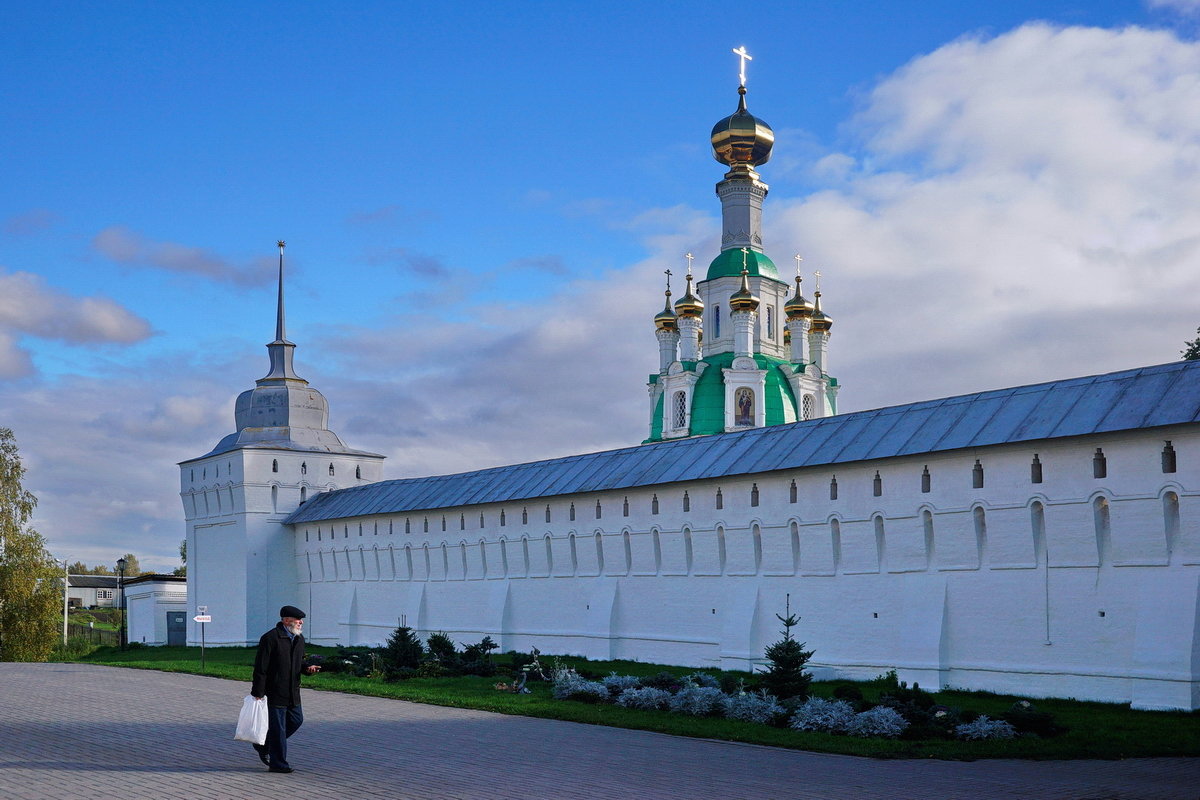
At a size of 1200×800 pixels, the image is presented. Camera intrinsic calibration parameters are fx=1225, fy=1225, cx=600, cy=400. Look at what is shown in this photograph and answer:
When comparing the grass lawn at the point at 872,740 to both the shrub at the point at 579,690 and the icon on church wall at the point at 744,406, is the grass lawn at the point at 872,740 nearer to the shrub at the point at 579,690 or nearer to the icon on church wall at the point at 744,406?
the shrub at the point at 579,690

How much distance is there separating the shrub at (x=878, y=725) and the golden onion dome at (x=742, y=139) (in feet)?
140

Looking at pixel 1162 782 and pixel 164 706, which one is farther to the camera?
pixel 164 706

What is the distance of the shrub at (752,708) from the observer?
16.1m

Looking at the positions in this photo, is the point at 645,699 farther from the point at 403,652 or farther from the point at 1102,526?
the point at 1102,526

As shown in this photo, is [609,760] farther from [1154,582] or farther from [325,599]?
[325,599]

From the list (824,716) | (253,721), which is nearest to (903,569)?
(824,716)

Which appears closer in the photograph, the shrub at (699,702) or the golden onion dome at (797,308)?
the shrub at (699,702)

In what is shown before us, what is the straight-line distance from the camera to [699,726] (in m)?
15.8

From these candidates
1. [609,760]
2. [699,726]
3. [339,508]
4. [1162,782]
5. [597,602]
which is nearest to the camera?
[1162,782]

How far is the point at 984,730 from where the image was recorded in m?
14.5

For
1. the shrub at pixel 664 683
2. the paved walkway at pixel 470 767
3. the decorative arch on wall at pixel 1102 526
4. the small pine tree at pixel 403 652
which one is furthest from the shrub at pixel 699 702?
the small pine tree at pixel 403 652

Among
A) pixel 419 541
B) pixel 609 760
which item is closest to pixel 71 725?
pixel 609 760

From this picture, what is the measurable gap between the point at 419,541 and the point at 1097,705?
23302 millimetres

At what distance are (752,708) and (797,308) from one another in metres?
42.0
